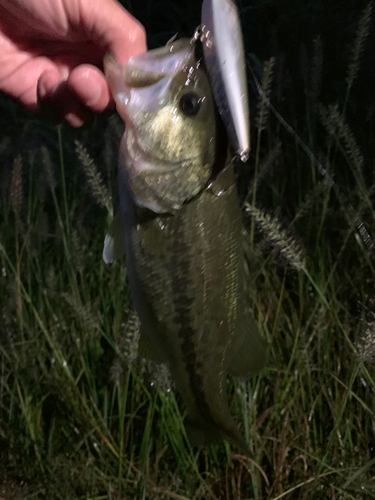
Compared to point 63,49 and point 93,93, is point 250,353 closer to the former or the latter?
point 93,93

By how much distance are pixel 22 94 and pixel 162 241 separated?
54 centimetres

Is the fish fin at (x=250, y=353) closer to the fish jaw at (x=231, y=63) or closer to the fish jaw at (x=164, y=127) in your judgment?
the fish jaw at (x=164, y=127)

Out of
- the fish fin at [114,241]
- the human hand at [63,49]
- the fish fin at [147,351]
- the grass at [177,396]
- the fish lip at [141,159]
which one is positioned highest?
the human hand at [63,49]

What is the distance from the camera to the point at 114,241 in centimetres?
71

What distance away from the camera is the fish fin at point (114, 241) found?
699mm

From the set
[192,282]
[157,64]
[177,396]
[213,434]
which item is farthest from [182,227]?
[177,396]

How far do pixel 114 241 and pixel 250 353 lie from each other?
36 cm

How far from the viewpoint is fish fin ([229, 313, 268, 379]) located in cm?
79

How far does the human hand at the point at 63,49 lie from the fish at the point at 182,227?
0.08m

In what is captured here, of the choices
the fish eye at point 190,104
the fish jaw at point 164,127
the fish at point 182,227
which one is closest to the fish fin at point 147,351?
the fish at point 182,227

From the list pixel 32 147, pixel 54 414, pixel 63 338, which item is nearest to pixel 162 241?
pixel 63 338

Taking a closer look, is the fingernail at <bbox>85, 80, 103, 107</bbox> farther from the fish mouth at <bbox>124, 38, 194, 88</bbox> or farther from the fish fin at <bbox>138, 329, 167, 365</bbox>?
the fish fin at <bbox>138, 329, 167, 365</bbox>

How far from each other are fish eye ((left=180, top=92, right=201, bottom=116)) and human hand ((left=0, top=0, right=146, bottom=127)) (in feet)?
0.51

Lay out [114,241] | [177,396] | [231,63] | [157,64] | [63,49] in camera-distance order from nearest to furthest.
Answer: [231,63] → [157,64] → [114,241] → [63,49] → [177,396]
